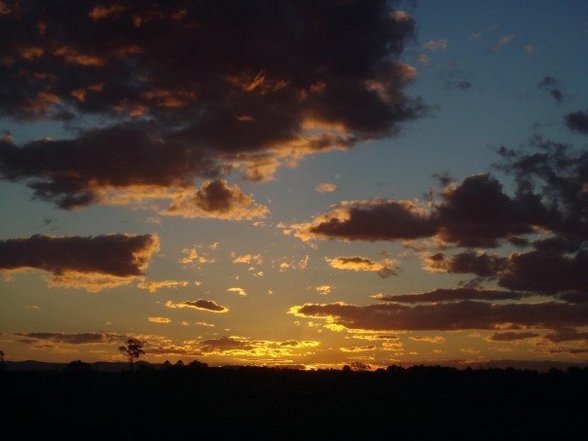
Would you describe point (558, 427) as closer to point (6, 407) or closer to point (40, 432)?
point (40, 432)

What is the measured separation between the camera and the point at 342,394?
129375 mm

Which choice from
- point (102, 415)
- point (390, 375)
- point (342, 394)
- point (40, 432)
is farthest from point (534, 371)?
point (40, 432)

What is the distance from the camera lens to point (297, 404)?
4274 inches

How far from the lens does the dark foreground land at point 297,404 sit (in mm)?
73812

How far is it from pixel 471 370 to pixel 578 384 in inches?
1139

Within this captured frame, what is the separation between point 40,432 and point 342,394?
72.0 meters

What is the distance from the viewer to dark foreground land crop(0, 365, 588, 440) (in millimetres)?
73812

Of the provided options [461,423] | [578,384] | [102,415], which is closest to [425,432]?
[461,423]

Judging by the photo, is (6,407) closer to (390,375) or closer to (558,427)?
(558,427)

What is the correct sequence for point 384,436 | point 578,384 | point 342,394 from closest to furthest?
1. point 384,436
2. point 342,394
3. point 578,384

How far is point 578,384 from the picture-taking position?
143m

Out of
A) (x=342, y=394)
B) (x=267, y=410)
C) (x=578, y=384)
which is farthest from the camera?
(x=578, y=384)

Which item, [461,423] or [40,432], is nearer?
[40,432]

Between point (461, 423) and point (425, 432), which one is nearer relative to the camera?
point (425, 432)
